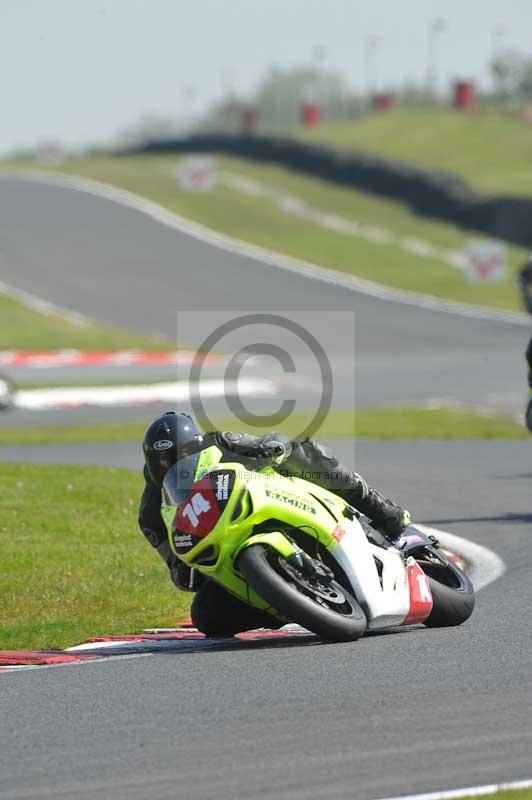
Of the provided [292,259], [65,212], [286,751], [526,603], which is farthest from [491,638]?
[65,212]

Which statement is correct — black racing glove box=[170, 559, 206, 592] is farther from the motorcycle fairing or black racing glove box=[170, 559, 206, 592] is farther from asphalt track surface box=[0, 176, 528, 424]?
asphalt track surface box=[0, 176, 528, 424]

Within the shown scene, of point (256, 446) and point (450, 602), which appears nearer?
point (256, 446)

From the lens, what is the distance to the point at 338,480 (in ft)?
24.1

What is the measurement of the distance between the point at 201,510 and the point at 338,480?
0.80m

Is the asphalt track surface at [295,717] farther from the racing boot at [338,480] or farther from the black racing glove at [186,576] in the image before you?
the racing boot at [338,480]

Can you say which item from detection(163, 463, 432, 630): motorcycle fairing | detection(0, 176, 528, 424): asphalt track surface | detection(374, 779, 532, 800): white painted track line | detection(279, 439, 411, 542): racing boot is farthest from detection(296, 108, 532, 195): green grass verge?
detection(374, 779, 532, 800): white painted track line

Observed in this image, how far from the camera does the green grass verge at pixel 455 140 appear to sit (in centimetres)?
4938

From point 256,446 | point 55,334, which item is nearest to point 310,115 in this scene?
point 55,334

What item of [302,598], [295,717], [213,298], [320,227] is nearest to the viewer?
[295,717]

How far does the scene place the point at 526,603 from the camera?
8305 mm

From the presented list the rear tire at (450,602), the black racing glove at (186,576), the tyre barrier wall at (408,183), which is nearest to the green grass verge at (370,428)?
the rear tire at (450,602)

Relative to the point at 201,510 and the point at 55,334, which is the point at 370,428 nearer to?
the point at 201,510

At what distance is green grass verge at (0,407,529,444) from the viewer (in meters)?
18.7

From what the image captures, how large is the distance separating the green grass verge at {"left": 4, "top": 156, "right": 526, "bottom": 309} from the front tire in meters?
31.4
